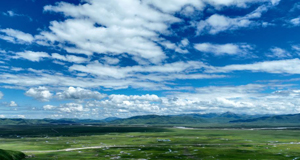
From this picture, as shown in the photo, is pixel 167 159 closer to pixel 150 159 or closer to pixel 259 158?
pixel 150 159

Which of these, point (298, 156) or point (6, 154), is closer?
point (6, 154)

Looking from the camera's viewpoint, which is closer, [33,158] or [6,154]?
[6,154]

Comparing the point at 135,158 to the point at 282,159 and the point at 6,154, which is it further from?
the point at 282,159

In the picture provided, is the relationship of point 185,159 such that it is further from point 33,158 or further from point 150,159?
point 33,158

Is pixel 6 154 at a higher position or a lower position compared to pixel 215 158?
higher

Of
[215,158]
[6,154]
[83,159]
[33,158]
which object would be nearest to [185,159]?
[215,158]

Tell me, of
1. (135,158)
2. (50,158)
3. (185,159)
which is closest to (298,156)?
(185,159)

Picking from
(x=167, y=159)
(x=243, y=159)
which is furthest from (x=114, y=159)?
(x=243, y=159)

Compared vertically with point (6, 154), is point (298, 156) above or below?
below
